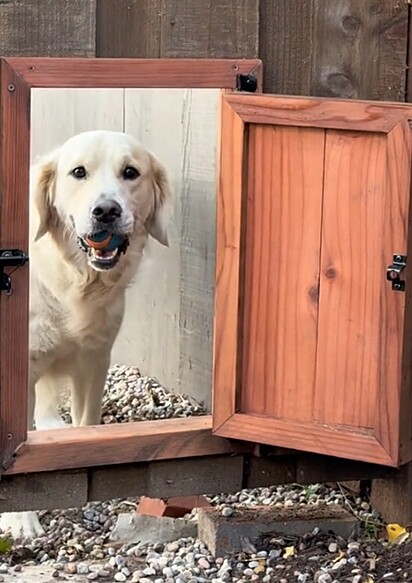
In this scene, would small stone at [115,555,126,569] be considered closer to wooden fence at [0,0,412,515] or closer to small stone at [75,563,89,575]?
small stone at [75,563,89,575]

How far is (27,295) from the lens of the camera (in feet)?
11.4

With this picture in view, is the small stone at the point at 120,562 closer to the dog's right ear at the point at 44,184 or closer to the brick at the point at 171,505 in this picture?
the brick at the point at 171,505

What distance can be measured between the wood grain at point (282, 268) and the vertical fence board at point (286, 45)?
0.22 metres

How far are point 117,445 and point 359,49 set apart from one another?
1.39 meters

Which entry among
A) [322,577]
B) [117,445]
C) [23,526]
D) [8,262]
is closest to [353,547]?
[322,577]

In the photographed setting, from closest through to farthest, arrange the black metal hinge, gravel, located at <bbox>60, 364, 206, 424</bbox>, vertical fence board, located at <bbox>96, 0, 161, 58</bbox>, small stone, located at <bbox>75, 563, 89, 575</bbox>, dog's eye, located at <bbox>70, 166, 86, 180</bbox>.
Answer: vertical fence board, located at <bbox>96, 0, 161, 58</bbox> < the black metal hinge < small stone, located at <bbox>75, 563, 89, 575</bbox> < dog's eye, located at <bbox>70, 166, 86, 180</bbox> < gravel, located at <bbox>60, 364, 206, 424</bbox>

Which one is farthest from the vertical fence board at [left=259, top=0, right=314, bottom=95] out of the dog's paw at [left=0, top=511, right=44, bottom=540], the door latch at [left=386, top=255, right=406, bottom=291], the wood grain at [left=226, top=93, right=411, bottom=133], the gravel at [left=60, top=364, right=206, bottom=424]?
the dog's paw at [left=0, top=511, right=44, bottom=540]

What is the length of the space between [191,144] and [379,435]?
55.2 inches

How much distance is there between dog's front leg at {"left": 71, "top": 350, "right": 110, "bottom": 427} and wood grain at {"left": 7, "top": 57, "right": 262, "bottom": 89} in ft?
4.39

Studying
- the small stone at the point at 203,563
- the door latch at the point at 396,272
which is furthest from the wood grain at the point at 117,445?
the door latch at the point at 396,272

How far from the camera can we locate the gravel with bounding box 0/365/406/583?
145 inches

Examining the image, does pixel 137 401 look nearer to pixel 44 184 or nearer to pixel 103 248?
pixel 103 248

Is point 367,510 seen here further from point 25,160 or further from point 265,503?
point 25,160

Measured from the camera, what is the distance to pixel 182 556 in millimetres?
3871
